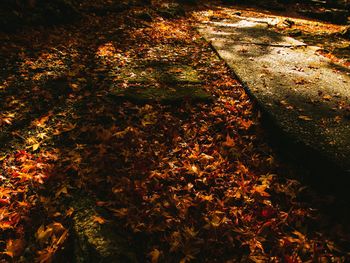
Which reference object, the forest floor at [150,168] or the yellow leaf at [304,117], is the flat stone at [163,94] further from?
the yellow leaf at [304,117]

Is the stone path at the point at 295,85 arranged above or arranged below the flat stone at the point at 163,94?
above

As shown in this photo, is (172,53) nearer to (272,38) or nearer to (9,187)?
(272,38)

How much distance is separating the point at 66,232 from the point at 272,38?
6380 millimetres

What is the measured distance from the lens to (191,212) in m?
2.58

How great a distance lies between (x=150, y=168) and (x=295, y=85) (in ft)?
8.97

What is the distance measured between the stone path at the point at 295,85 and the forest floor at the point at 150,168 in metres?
0.33

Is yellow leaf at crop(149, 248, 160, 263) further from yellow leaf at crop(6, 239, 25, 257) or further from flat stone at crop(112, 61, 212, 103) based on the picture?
flat stone at crop(112, 61, 212, 103)

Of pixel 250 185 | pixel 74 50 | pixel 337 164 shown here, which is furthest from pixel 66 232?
pixel 74 50

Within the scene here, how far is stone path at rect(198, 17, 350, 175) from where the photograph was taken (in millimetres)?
2951

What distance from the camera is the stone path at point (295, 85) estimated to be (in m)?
2.95

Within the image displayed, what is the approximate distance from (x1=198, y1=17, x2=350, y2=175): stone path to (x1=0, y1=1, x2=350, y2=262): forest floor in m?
0.33

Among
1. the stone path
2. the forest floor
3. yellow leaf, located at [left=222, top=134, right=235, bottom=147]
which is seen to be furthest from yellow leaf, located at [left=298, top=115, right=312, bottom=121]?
yellow leaf, located at [left=222, top=134, right=235, bottom=147]

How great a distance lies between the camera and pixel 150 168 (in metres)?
2.98

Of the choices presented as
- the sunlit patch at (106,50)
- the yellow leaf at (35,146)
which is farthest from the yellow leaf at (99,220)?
the sunlit patch at (106,50)
